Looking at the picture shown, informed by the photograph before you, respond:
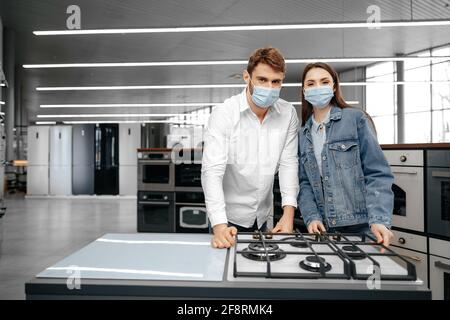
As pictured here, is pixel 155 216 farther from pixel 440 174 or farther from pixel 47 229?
pixel 440 174

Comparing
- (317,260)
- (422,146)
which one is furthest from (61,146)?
(317,260)

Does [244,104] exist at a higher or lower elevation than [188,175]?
higher

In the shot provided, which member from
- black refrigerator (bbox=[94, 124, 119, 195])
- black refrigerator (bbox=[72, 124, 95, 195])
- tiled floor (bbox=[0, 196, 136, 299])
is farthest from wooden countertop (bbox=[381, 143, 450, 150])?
black refrigerator (bbox=[72, 124, 95, 195])

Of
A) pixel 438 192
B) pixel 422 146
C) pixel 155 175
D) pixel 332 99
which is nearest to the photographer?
pixel 332 99

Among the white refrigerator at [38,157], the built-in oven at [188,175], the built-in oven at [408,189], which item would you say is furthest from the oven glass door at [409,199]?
the white refrigerator at [38,157]

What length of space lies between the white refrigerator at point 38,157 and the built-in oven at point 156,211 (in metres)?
6.16

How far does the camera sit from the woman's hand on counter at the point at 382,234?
4.00 ft

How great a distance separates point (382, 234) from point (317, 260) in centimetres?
48

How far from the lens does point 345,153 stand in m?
1.45

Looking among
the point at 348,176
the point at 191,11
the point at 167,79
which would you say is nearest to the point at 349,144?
the point at 348,176

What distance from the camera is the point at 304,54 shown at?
9.52 metres

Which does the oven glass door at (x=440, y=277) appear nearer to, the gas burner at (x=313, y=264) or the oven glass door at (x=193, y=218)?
the gas burner at (x=313, y=264)

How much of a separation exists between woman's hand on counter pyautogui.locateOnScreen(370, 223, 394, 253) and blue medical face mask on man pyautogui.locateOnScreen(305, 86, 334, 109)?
1.82 ft

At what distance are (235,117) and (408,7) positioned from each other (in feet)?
21.8
